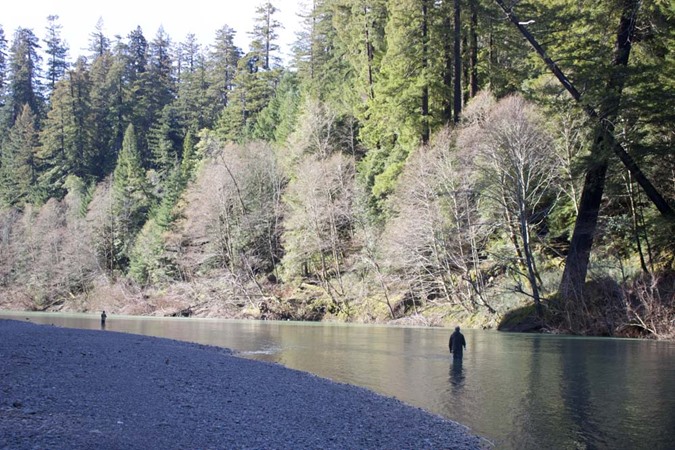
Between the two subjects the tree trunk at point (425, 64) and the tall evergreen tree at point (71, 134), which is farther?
the tall evergreen tree at point (71, 134)

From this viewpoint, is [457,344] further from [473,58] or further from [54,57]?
[54,57]

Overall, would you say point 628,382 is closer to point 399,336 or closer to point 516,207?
point 399,336

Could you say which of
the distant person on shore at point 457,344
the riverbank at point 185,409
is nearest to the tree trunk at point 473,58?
the distant person on shore at point 457,344

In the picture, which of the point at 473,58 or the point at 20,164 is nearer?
the point at 473,58

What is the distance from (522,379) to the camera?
14805mm

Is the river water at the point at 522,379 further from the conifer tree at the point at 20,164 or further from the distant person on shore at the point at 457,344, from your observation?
the conifer tree at the point at 20,164

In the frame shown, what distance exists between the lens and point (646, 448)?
8.91 m

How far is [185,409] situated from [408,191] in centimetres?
2796

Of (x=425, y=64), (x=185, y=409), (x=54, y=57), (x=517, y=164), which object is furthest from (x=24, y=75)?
(x=185, y=409)

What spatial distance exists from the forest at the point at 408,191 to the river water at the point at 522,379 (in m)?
6.43

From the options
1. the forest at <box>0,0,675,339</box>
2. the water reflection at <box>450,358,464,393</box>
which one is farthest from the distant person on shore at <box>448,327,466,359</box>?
the forest at <box>0,0,675,339</box>

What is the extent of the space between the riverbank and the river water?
1.31m

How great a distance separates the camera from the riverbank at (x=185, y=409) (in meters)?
7.38

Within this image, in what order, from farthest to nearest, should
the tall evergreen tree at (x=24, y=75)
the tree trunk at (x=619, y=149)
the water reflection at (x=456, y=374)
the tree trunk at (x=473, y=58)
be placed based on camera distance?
1. the tall evergreen tree at (x=24, y=75)
2. the tree trunk at (x=473, y=58)
3. the tree trunk at (x=619, y=149)
4. the water reflection at (x=456, y=374)
